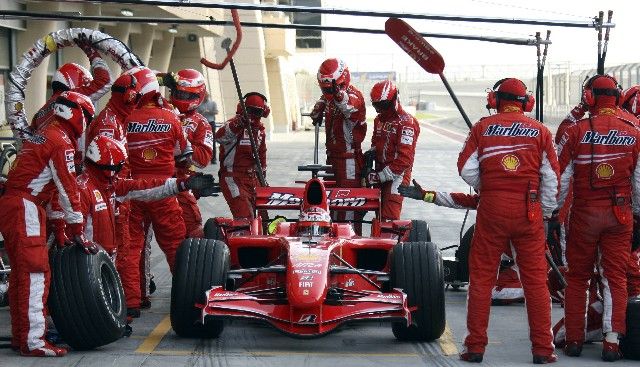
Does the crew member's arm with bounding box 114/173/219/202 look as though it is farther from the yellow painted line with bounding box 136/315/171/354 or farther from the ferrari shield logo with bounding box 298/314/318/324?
the ferrari shield logo with bounding box 298/314/318/324

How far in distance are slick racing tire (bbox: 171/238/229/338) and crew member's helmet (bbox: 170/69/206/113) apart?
110 inches

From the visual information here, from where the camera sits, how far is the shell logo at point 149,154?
34.7 feet

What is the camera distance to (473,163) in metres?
8.72

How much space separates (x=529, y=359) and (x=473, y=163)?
140 centimetres

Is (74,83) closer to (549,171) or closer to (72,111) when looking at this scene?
(72,111)

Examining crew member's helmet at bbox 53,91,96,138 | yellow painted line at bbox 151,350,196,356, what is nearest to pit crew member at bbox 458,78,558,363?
yellow painted line at bbox 151,350,196,356

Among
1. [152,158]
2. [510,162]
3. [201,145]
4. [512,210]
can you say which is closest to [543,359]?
[512,210]

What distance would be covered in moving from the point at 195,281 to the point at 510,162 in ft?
7.75

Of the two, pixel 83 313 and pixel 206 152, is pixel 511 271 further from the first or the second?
pixel 83 313

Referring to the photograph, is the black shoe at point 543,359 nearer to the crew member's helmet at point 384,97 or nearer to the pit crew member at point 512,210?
the pit crew member at point 512,210

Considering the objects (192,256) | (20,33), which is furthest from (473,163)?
(20,33)

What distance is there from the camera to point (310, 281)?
339 inches

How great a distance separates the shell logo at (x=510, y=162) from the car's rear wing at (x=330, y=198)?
2619 mm

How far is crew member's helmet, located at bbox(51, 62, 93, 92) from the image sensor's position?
1096cm
